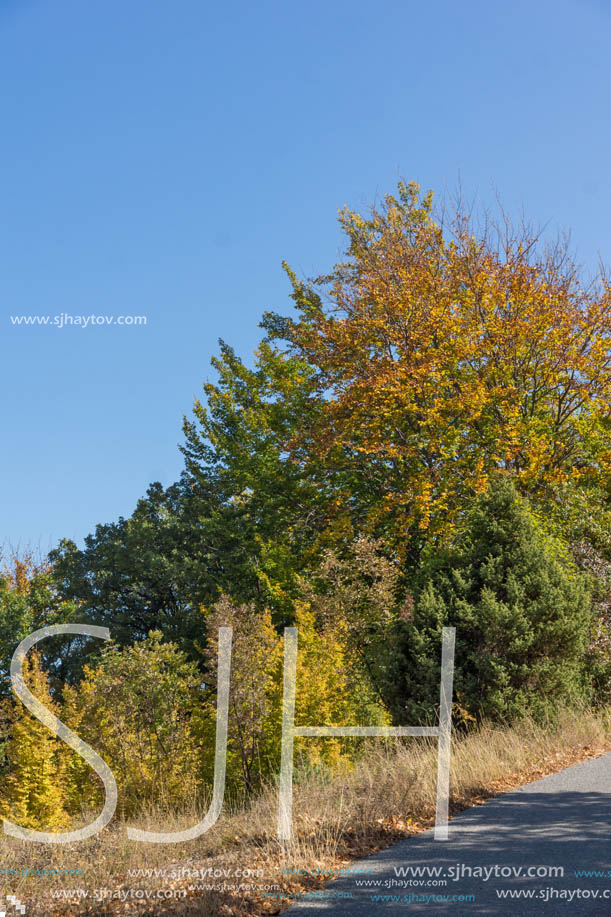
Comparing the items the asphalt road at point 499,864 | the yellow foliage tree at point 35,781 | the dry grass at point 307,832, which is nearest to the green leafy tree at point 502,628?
the dry grass at point 307,832

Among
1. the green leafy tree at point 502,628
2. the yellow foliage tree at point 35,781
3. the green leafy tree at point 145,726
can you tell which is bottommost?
the yellow foliage tree at point 35,781

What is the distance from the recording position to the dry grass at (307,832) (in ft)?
18.6

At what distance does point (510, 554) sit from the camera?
1245cm

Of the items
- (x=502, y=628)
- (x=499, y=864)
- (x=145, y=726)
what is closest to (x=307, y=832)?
(x=499, y=864)

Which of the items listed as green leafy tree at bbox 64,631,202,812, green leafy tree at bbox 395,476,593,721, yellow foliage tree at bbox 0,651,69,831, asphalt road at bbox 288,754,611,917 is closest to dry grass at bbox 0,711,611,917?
asphalt road at bbox 288,754,611,917

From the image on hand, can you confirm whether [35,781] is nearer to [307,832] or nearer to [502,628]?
[502,628]

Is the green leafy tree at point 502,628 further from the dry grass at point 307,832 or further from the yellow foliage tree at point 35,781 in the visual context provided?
the yellow foliage tree at point 35,781

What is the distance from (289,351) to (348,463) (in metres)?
6.53

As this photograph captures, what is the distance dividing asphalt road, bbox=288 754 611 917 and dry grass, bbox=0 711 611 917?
0.34 metres

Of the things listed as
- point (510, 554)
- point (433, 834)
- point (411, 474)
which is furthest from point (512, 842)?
point (411, 474)

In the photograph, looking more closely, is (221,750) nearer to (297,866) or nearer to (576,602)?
(576,602)

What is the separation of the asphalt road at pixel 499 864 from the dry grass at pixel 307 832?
0.34 meters

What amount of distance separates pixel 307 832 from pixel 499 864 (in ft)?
5.51

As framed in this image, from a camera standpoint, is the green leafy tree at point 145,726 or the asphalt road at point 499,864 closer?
the asphalt road at point 499,864
